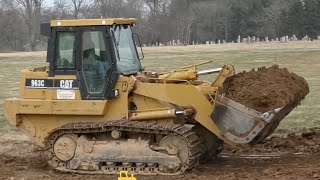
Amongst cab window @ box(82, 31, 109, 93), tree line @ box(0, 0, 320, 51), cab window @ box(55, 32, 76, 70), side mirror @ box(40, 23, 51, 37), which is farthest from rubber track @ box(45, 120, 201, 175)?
tree line @ box(0, 0, 320, 51)

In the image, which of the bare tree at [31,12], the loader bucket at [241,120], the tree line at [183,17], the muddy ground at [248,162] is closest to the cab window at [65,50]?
the muddy ground at [248,162]

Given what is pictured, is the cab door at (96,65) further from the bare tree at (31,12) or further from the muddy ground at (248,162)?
the bare tree at (31,12)

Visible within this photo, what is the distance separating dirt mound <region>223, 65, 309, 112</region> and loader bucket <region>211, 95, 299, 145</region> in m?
0.11

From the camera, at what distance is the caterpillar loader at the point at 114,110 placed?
10758 millimetres

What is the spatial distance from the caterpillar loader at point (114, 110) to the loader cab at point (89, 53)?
0.7 inches

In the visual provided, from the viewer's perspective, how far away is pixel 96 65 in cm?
1132

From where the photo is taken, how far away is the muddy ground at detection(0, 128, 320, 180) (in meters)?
10.5

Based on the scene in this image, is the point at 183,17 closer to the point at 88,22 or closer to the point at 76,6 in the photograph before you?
the point at 76,6

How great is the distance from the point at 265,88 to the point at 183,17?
87.4 meters

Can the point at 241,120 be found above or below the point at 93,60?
below

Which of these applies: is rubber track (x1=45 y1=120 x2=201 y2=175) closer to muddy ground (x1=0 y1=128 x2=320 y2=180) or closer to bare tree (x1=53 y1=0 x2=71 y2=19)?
muddy ground (x1=0 y1=128 x2=320 y2=180)

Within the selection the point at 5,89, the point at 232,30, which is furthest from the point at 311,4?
the point at 5,89

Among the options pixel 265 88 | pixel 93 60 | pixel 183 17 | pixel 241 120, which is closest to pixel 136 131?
pixel 93 60

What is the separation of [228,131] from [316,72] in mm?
24942
